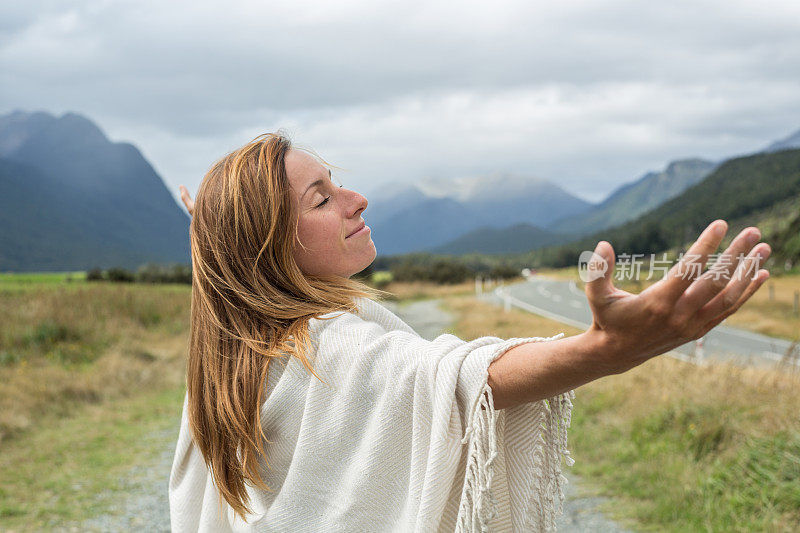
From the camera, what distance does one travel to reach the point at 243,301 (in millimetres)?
1397

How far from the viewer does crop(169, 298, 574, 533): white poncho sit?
3.54 ft

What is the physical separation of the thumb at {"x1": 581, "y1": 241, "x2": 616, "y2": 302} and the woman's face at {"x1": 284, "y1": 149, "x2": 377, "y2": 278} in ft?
2.46

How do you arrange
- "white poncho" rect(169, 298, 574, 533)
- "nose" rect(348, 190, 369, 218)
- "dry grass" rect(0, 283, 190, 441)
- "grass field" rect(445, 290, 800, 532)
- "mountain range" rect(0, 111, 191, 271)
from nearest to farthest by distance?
"white poncho" rect(169, 298, 574, 533) < "nose" rect(348, 190, 369, 218) < "grass field" rect(445, 290, 800, 532) < "dry grass" rect(0, 283, 190, 441) < "mountain range" rect(0, 111, 191, 271)

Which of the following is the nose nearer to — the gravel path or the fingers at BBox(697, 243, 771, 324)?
the fingers at BBox(697, 243, 771, 324)

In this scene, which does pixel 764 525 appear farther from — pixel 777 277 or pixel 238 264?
pixel 777 277

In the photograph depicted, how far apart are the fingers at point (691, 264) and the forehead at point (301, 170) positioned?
88cm

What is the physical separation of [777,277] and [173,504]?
27203 mm

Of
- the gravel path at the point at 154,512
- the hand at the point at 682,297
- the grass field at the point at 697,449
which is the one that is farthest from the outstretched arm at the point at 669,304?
the gravel path at the point at 154,512

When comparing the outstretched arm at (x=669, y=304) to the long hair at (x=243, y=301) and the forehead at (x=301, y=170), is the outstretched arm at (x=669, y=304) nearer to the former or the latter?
the long hair at (x=243, y=301)

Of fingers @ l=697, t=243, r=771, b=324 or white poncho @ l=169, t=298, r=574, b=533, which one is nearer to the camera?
fingers @ l=697, t=243, r=771, b=324

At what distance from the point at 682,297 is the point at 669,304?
0.02 metres

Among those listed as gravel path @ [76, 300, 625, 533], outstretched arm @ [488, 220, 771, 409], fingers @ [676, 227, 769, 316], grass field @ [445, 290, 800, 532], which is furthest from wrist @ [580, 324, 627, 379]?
gravel path @ [76, 300, 625, 533]

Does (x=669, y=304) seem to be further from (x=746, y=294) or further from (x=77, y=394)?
(x=77, y=394)

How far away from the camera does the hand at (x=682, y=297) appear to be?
0.75 meters
